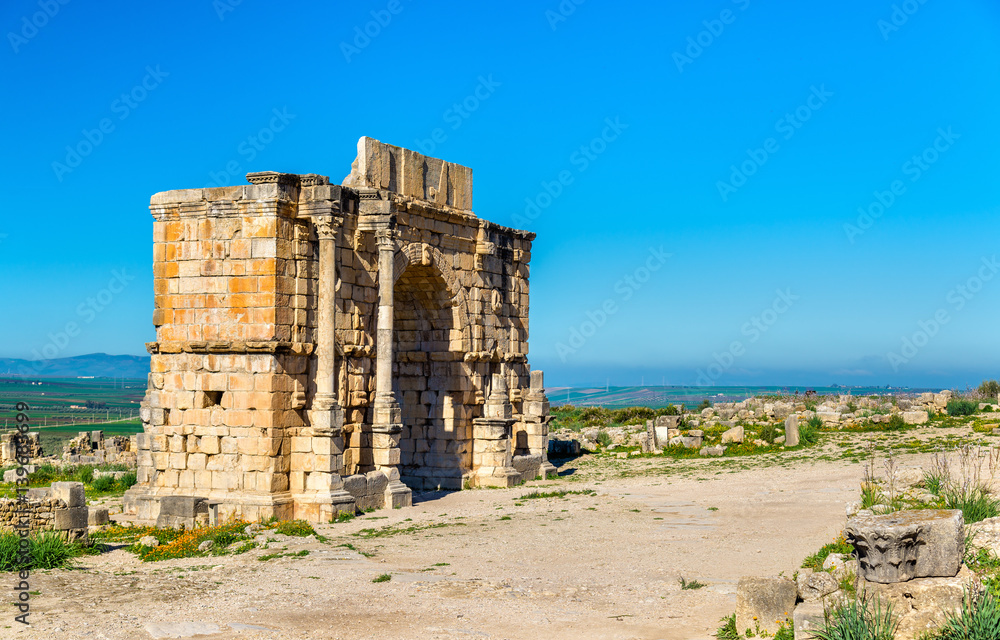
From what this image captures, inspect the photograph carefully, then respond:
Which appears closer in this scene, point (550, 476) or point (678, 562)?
point (678, 562)

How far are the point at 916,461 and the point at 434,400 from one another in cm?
949

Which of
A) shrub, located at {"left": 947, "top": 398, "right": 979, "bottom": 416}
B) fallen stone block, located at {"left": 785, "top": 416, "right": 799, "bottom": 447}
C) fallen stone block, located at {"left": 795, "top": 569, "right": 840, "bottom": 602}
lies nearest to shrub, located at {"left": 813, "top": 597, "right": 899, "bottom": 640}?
fallen stone block, located at {"left": 795, "top": 569, "right": 840, "bottom": 602}

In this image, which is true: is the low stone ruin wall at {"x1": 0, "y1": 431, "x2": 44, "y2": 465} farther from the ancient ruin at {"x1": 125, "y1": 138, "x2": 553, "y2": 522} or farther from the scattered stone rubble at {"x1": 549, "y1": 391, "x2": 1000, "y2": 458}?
the scattered stone rubble at {"x1": 549, "y1": 391, "x2": 1000, "y2": 458}

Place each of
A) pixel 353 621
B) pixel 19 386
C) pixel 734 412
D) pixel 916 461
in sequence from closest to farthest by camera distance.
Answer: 1. pixel 353 621
2. pixel 916 461
3. pixel 734 412
4. pixel 19 386

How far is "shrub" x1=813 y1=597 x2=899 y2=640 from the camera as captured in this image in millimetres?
6453

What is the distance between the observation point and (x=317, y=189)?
15438 millimetres

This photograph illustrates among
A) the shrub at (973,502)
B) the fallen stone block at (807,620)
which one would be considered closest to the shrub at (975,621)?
the fallen stone block at (807,620)

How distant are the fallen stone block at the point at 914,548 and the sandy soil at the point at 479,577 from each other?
1.74 meters

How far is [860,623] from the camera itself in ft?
21.3

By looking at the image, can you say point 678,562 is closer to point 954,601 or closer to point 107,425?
point 954,601

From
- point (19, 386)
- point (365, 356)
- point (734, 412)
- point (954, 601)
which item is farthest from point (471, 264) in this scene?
point (19, 386)

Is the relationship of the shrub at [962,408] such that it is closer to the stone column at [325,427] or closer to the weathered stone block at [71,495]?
the stone column at [325,427]

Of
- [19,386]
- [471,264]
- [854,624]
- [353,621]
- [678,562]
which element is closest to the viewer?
[854,624]

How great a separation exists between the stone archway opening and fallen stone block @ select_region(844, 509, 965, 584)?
13.1m
